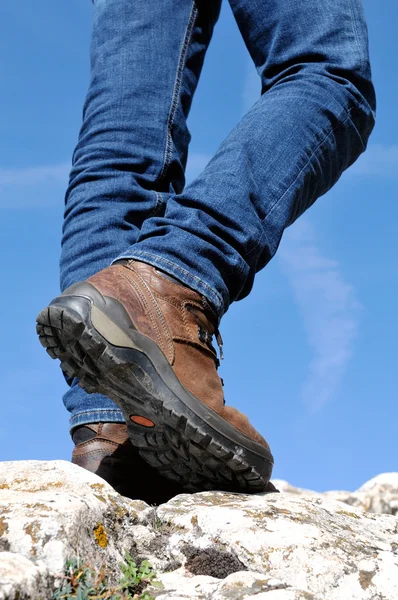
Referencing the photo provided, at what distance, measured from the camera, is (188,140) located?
3373 millimetres

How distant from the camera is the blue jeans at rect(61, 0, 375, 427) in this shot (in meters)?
2.55

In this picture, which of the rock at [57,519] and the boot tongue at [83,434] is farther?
the boot tongue at [83,434]

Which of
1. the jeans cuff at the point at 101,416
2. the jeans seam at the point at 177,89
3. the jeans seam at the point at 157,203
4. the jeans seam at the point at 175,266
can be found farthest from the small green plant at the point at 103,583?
the jeans seam at the point at 177,89

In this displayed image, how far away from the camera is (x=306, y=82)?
2799 mm

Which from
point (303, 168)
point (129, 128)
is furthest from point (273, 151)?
point (129, 128)

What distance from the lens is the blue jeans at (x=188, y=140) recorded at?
2551 mm

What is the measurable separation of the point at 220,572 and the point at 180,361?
713 millimetres

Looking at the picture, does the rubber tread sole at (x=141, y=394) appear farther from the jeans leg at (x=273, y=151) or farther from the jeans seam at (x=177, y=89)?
the jeans seam at (x=177, y=89)

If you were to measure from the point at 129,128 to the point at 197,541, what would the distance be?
1773 mm

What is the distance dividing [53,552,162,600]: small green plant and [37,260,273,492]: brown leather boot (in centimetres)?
51

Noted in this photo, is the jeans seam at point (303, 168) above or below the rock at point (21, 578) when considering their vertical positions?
above

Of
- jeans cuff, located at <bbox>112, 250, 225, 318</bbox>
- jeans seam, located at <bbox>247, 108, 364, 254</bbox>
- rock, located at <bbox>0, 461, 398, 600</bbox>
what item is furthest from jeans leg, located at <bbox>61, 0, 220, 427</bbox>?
rock, located at <bbox>0, 461, 398, 600</bbox>

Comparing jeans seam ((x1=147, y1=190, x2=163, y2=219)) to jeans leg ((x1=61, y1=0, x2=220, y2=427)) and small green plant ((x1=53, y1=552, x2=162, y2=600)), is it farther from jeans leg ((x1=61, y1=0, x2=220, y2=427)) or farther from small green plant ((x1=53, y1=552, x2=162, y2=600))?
small green plant ((x1=53, y1=552, x2=162, y2=600))

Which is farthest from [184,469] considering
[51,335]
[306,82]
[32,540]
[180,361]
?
[306,82]
